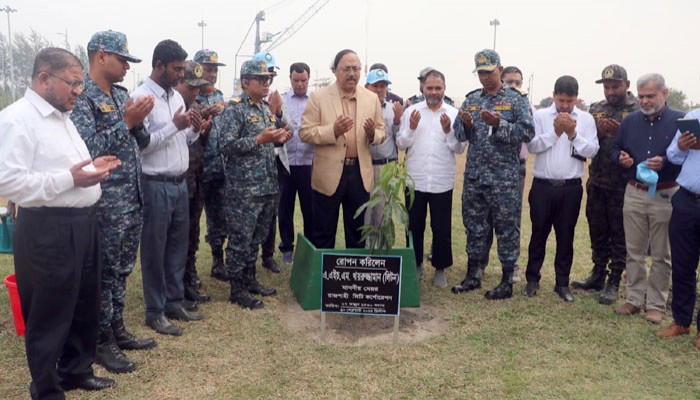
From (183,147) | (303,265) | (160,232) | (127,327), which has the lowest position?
(127,327)

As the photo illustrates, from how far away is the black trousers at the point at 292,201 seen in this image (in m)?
6.23

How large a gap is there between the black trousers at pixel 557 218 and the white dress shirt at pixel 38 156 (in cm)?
395

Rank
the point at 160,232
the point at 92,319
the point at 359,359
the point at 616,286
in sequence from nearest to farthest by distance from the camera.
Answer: the point at 92,319 < the point at 359,359 < the point at 160,232 < the point at 616,286

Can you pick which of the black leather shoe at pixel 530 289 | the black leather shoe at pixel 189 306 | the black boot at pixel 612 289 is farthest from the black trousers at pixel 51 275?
the black boot at pixel 612 289

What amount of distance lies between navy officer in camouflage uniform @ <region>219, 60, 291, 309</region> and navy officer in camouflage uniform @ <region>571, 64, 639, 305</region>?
313cm

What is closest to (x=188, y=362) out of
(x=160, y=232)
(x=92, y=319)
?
(x=92, y=319)

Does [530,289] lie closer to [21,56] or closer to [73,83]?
[73,83]

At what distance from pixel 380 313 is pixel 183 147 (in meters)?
2.09

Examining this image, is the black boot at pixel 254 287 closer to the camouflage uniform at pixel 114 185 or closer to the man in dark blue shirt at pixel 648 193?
the camouflage uniform at pixel 114 185

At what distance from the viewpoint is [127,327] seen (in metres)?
4.46

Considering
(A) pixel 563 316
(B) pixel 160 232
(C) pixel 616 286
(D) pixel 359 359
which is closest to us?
(D) pixel 359 359

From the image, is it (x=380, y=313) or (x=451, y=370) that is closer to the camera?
(x=451, y=370)

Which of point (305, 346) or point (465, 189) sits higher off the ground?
point (465, 189)

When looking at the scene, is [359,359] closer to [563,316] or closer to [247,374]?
[247,374]
